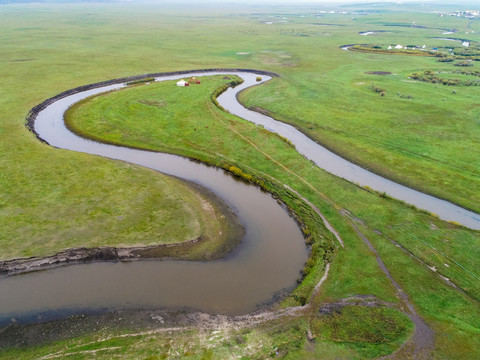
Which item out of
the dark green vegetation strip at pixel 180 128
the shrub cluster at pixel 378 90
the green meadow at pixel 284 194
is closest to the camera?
the green meadow at pixel 284 194

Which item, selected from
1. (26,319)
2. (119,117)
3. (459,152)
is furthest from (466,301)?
(119,117)

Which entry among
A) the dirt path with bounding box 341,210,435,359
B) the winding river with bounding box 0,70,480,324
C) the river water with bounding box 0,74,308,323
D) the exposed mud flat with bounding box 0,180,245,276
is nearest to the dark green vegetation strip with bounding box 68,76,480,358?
the dirt path with bounding box 341,210,435,359

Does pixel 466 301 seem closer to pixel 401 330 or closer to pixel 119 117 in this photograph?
pixel 401 330

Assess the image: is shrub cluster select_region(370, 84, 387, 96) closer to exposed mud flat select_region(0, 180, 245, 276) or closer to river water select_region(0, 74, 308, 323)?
river water select_region(0, 74, 308, 323)

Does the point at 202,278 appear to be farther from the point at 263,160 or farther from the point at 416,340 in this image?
the point at 263,160

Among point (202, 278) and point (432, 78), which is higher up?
point (432, 78)

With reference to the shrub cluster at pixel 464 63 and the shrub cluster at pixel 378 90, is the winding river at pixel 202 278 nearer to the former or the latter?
the shrub cluster at pixel 378 90

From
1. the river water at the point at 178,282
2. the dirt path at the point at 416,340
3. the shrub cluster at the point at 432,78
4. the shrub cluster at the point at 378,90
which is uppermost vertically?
the shrub cluster at the point at 432,78

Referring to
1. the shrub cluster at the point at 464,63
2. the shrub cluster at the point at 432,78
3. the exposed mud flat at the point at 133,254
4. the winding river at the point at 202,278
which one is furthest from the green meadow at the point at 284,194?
the shrub cluster at the point at 464,63

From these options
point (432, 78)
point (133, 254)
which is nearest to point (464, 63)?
point (432, 78)
